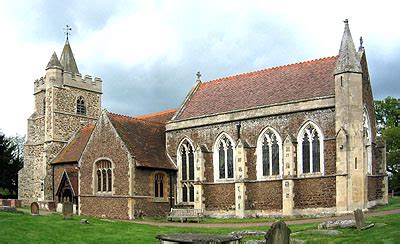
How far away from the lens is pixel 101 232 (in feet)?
79.0

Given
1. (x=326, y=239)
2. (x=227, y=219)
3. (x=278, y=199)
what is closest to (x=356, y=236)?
(x=326, y=239)

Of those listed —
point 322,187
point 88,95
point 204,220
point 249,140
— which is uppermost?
point 88,95

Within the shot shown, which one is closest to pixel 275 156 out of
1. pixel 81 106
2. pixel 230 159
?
pixel 230 159

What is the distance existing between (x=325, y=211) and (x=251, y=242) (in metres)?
12.2

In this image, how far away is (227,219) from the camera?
33531 millimetres

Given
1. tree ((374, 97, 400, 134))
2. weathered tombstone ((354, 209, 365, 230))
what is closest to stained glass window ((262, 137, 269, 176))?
weathered tombstone ((354, 209, 365, 230))

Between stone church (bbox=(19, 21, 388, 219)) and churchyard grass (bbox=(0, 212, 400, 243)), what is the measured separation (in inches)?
258

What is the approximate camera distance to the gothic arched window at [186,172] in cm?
3750

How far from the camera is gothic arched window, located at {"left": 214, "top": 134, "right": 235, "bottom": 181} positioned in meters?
35.2

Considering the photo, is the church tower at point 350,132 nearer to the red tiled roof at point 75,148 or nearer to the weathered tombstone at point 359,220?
the weathered tombstone at point 359,220

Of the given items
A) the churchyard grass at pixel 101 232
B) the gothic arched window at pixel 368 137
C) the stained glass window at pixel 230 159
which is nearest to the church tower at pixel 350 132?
the gothic arched window at pixel 368 137

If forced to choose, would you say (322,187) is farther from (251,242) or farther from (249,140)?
(251,242)

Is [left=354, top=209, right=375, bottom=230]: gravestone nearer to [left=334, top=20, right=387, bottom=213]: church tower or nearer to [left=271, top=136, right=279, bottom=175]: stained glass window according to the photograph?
[left=334, top=20, right=387, bottom=213]: church tower

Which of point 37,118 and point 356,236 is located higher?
point 37,118
